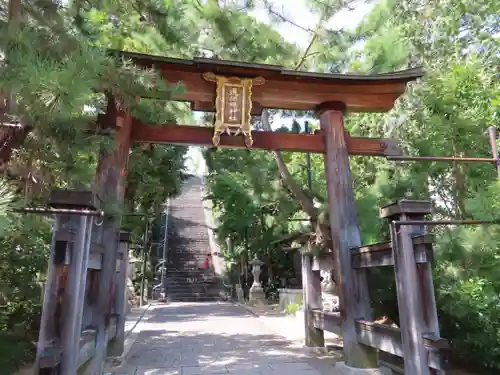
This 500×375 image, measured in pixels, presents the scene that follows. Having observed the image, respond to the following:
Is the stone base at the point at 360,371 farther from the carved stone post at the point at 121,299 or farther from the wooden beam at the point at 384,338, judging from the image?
the carved stone post at the point at 121,299

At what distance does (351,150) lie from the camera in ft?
18.7

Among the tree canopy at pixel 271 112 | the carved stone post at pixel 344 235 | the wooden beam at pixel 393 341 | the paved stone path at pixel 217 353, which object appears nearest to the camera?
the tree canopy at pixel 271 112

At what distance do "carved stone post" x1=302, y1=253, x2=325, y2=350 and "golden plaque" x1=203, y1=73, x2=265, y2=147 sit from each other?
7.98ft

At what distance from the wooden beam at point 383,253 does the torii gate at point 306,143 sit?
0.06 ft

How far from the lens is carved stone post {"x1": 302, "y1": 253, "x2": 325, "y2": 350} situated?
6035mm

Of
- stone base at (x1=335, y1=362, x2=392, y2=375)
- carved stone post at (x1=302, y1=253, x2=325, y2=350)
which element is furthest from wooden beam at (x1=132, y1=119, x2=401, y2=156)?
stone base at (x1=335, y1=362, x2=392, y2=375)

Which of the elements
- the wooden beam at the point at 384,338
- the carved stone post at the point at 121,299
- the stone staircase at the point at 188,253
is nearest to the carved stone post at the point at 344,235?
the wooden beam at the point at 384,338

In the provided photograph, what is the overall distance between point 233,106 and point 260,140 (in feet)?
2.10

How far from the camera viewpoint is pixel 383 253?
412 cm

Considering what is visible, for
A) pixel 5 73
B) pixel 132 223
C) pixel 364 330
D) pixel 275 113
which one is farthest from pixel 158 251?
pixel 5 73

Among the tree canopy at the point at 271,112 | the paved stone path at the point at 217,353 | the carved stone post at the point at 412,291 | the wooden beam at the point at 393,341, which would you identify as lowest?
the paved stone path at the point at 217,353

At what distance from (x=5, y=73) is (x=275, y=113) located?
23.9 ft

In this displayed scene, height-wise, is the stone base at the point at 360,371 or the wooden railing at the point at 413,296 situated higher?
the wooden railing at the point at 413,296

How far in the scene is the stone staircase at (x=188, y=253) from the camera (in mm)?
18703
